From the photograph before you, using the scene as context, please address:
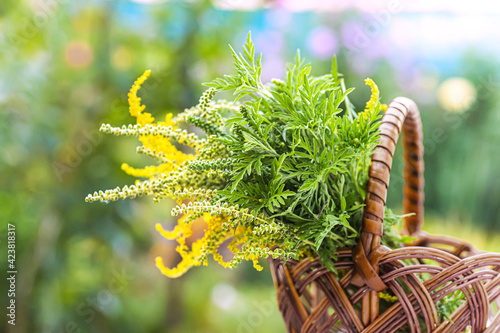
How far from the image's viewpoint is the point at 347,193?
0.51 m

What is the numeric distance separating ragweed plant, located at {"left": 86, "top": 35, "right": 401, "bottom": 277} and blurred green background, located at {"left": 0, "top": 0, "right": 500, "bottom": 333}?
28.8 inches

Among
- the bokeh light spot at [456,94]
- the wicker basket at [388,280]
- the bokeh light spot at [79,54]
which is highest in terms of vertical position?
the bokeh light spot at [79,54]

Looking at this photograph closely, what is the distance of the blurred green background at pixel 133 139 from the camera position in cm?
115

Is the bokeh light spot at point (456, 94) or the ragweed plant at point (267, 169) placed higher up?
the bokeh light spot at point (456, 94)

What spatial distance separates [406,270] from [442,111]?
4.39 ft

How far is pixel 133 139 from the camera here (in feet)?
4.12

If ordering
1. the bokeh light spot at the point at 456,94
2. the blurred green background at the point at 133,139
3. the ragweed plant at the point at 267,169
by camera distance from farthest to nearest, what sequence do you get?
the bokeh light spot at the point at 456,94
the blurred green background at the point at 133,139
the ragweed plant at the point at 267,169

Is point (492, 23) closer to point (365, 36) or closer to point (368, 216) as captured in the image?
point (365, 36)

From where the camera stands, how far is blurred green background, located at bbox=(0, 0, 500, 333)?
3.77 ft

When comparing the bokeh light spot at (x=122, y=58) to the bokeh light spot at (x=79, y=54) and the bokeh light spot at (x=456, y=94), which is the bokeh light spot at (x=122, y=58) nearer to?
the bokeh light spot at (x=79, y=54)

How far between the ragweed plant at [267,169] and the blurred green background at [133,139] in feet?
2.40

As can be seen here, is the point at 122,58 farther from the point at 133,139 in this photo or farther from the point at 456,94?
the point at 456,94

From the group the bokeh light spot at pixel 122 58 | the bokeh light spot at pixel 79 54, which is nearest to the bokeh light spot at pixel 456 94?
the bokeh light spot at pixel 122 58

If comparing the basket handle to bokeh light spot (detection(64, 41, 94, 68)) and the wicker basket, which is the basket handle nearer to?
the wicker basket
